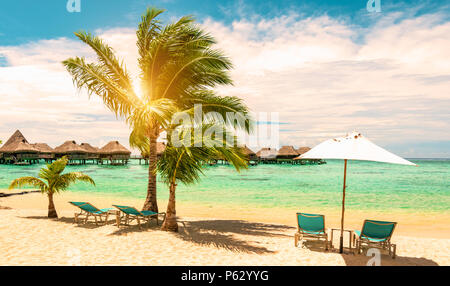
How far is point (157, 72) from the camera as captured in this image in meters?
8.87

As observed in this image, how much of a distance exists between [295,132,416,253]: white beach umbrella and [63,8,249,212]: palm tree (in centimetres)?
395

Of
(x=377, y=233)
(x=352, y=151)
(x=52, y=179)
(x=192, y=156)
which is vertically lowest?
(x=377, y=233)

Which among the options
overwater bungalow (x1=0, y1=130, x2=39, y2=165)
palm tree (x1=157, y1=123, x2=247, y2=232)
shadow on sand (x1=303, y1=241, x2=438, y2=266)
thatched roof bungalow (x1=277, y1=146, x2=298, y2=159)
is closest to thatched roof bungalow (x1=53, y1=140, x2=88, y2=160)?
overwater bungalow (x1=0, y1=130, x2=39, y2=165)

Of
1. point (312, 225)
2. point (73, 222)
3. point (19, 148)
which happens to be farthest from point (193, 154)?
point (19, 148)

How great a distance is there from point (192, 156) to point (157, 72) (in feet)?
13.8

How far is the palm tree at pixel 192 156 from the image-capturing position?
6.18 m

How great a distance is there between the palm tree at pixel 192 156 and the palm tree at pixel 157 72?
1.95m

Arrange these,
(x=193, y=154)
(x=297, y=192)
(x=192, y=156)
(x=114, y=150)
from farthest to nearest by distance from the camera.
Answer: (x=114, y=150)
(x=297, y=192)
(x=193, y=154)
(x=192, y=156)

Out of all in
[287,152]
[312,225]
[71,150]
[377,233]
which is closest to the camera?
[377,233]

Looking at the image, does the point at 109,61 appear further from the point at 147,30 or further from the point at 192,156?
the point at 192,156

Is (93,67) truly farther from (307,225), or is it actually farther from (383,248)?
(383,248)
